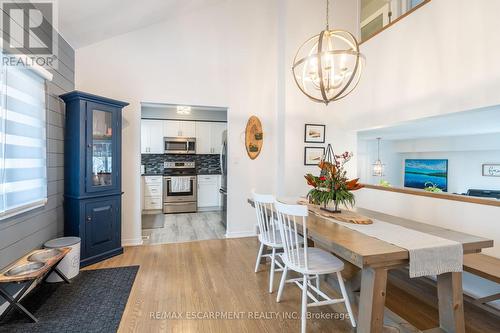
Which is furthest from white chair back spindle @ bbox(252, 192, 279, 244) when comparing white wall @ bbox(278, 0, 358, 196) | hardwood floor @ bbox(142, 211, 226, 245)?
hardwood floor @ bbox(142, 211, 226, 245)

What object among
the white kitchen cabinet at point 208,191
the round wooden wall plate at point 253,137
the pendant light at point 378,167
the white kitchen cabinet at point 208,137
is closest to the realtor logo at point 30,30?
the round wooden wall plate at point 253,137

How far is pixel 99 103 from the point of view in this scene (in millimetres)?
3029

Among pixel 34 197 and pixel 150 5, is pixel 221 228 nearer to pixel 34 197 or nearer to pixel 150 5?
pixel 34 197

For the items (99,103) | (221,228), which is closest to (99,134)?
(99,103)

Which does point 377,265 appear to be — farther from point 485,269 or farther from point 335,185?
point 485,269

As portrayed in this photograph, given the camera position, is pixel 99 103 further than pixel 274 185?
No

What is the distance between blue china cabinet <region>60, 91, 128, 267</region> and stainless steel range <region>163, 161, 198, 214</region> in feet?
8.47

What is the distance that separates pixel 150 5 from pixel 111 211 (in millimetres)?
2647

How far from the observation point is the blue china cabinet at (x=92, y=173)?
289 centimetres

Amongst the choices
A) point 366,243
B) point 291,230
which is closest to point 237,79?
point 291,230

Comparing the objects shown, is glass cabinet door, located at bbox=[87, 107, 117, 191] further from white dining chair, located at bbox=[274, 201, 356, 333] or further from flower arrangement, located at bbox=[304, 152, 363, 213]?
flower arrangement, located at bbox=[304, 152, 363, 213]

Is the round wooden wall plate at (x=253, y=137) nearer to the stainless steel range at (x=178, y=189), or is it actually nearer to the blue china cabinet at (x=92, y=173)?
the blue china cabinet at (x=92, y=173)

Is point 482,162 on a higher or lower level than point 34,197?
higher

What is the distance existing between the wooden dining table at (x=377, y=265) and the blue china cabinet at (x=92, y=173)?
2.56m
